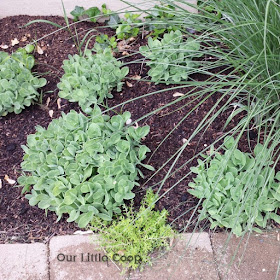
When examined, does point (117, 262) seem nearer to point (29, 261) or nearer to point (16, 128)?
point (29, 261)

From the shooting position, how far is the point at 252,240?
1.62 meters

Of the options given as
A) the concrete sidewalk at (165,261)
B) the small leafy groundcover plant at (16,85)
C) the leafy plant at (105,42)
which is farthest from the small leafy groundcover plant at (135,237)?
the leafy plant at (105,42)

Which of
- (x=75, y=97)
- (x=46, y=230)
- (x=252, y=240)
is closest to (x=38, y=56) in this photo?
(x=75, y=97)

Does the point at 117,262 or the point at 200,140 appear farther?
the point at 200,140

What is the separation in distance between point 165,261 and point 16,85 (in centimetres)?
133

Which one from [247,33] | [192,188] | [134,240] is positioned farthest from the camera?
[192,188]

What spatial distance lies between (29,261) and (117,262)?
41cm

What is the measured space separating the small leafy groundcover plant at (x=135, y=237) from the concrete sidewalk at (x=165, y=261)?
43 mm

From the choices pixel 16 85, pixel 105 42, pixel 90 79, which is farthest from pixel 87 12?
pixel 16 85

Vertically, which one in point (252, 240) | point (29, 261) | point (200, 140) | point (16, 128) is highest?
point (16, 128)

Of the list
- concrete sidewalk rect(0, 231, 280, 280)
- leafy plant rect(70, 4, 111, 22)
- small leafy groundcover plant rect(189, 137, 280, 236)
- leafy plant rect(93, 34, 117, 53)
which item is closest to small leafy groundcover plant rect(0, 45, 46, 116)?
leafy plant rect(93, 34, 117, 53)

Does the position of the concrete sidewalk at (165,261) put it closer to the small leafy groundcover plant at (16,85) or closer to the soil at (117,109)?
the soil at (117,109)

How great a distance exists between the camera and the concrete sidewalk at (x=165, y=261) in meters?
1.52

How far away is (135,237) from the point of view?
5.13ft
